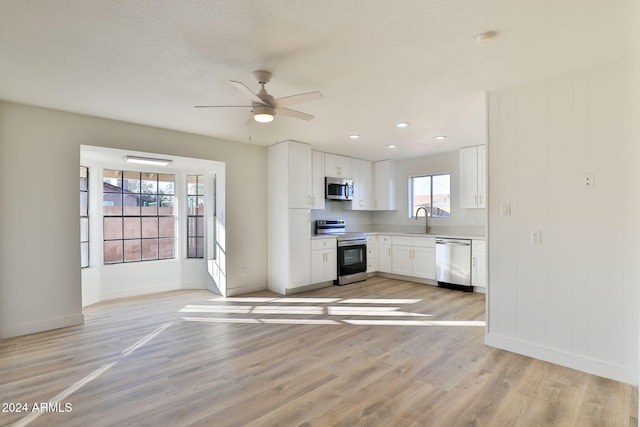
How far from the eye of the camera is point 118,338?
342 centimetres

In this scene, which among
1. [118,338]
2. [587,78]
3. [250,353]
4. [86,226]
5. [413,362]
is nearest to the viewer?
[587,78]

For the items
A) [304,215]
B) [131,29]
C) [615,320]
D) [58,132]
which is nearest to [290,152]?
[304,215]

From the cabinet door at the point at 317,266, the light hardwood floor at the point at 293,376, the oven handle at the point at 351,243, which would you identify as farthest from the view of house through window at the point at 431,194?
the light hardwood floor at the point at 293,376

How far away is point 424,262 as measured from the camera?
5984 mm

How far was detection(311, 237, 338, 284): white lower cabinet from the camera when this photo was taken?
5629mm

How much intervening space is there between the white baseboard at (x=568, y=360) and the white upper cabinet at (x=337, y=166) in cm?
388

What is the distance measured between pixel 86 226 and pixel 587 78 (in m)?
6.24

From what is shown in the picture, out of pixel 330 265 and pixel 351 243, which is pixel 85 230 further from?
pixel 351 243

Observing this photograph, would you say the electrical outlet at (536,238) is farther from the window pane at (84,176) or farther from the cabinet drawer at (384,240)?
the window pane at (84,176)

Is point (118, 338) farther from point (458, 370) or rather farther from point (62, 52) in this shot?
point (458, 370)

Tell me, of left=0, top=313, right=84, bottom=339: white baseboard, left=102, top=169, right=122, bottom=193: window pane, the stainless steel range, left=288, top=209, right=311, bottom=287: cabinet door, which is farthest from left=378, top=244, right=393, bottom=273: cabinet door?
left=0, top=313, right=84, bottom=339: white baseboard

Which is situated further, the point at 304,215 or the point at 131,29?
the point at 304,215

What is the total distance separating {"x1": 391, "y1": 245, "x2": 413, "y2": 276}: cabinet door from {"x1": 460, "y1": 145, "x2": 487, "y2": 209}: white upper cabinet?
1320mm

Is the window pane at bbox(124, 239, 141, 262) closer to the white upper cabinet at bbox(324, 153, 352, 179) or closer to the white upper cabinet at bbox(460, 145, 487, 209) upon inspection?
the white upper cabinet at bbox(324, 153, 352, 179)
